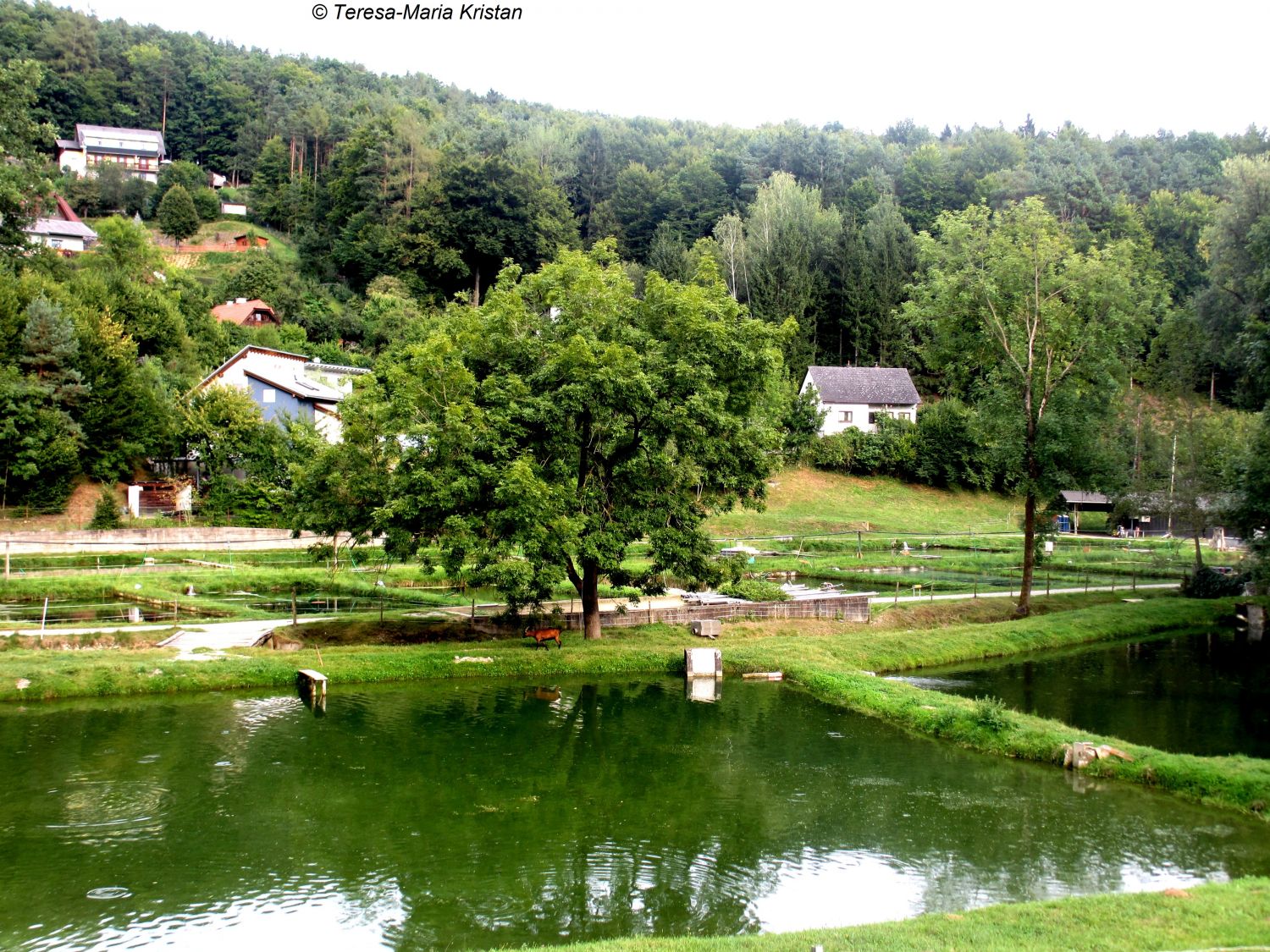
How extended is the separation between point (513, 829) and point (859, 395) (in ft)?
237

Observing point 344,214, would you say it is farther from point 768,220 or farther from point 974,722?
point 974,722

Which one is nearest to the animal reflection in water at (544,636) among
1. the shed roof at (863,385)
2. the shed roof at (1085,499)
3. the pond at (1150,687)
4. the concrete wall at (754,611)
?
the concrete wall at (754,611)

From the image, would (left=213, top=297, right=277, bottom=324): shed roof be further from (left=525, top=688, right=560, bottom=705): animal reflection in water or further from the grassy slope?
(left=525, top=688, right=560, bottom=705): animal reflection in water

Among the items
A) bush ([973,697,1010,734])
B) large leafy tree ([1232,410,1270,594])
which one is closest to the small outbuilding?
bush ([973,697,1010,734])

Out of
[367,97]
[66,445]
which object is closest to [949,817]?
[66,445]

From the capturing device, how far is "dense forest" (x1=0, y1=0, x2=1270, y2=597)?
46688 millimetres

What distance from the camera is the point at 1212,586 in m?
43.9

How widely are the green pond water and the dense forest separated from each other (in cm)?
1430

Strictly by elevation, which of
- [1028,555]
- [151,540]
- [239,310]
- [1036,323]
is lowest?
[151,540]

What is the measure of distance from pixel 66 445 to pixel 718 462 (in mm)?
38127

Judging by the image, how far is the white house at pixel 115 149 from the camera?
132 meters

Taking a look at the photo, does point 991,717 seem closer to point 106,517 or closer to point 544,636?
point 544,636

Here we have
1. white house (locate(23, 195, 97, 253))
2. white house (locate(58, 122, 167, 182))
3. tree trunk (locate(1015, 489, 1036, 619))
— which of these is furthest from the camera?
white house (locate(58, 122, 167, 182))

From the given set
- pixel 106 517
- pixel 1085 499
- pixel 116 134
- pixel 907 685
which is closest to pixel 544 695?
pixel 907 685
